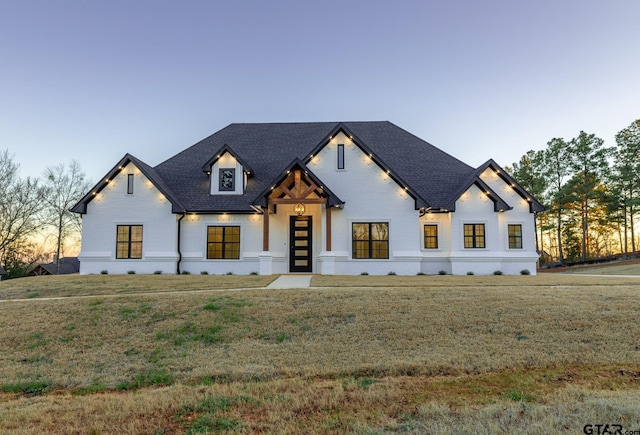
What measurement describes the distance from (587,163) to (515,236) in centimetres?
2752

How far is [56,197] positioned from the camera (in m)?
38.9

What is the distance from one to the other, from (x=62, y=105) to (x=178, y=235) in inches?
648

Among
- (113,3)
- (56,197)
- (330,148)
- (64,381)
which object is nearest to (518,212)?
(330,148)

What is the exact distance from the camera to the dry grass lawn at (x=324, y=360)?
15.3 feet

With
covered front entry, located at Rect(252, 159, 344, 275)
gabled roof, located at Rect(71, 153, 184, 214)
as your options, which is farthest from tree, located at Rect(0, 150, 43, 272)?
covered front entry, located at Rect(252, 159, 344, 275)

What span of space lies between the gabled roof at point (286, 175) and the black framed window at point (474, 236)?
736 centimetres

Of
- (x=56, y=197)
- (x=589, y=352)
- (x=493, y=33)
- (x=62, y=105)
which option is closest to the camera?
(x=589, y=352)

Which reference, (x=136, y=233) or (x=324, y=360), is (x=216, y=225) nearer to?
(x=136, y=233)

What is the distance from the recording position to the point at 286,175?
1828 cm

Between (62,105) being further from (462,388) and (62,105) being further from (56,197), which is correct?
(462,388)

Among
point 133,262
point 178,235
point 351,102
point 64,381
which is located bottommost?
point 64,381

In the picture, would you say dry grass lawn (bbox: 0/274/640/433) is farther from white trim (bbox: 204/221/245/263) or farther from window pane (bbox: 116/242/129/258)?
white trim (bbox: 204/221/245/263)

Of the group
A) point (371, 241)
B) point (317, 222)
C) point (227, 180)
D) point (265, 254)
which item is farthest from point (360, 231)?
point (227, 180)

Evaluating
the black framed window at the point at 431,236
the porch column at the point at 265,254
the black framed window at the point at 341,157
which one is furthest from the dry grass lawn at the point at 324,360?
the black framed window at the point at 341,157
